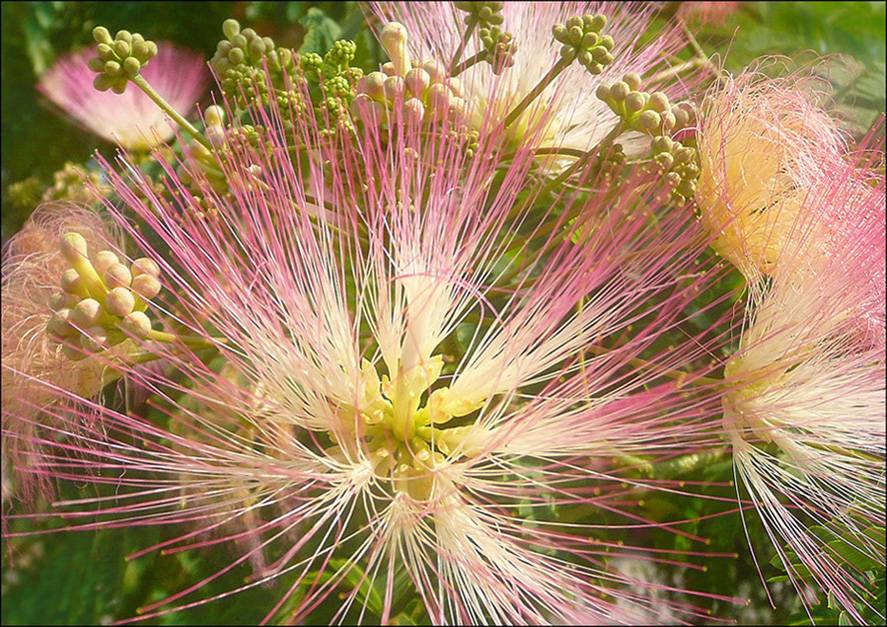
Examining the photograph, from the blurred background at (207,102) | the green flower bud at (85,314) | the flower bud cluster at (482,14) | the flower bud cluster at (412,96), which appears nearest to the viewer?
the green flower bud at (85,314)

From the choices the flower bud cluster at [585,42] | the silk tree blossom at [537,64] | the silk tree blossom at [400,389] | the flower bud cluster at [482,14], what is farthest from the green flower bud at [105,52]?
the flower bud cluster at [585,42]

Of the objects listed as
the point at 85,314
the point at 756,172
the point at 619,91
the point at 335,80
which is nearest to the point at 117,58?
the point at 335,80

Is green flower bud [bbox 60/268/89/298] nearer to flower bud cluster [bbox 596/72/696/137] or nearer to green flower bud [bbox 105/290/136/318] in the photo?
green flower bud [bbox 105/290/136/318]

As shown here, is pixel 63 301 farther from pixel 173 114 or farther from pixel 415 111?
pixel 415 111

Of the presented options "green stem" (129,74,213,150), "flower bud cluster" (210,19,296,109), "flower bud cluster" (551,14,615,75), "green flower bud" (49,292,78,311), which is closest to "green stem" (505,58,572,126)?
"flower bud cluster" (551,14,615,75)

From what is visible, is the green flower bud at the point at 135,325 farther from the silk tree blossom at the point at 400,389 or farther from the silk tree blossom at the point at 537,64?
the silk tree blossom at the point at 537,64

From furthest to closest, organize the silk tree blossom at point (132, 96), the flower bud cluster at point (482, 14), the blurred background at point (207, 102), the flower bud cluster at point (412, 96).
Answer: the silk tree blossom at point (132, 96), the flower bud cluster at point (482, 14), the blurred background at point (207, 102), the flower bud cluster at point (412, 96)
